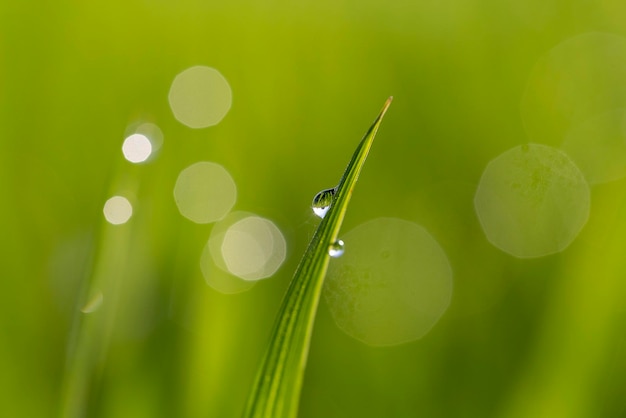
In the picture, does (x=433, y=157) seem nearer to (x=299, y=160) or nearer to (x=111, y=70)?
(x=299, y=160)

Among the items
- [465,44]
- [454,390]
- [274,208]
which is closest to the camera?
[454,390]

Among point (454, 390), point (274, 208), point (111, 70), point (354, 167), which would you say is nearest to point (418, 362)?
point (454, 390)

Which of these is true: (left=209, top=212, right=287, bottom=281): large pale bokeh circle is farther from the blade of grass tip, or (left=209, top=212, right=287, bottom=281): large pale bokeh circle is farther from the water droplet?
the blade of grass tip

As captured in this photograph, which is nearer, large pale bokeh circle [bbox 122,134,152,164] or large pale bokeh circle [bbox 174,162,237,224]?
large pale bokeh circle [bbox 122,134,152,164]

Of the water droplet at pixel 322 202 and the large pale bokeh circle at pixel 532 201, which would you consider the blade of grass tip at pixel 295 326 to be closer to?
the water droplet at pixel 322 202

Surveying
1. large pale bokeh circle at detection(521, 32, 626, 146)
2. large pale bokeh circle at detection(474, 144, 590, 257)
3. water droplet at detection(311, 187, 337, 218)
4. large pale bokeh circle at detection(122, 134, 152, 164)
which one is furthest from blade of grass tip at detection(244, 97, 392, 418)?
large pale bokeh circle at detection(521, 32, 626, 146)

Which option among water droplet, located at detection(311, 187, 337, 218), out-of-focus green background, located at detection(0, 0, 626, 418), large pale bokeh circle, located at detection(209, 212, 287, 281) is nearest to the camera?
water droplet, located at detection(311, 187, 337, 218)
